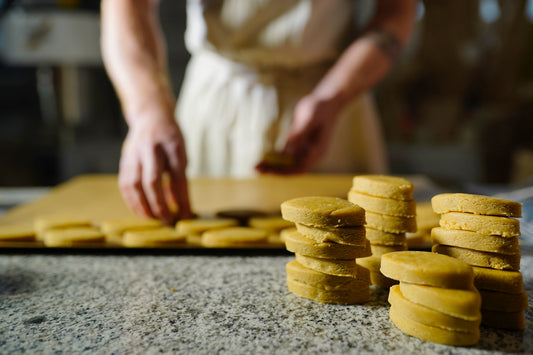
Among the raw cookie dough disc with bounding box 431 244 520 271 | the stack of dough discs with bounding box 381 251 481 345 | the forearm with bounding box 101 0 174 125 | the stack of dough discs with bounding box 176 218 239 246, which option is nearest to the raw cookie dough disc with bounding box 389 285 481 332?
the stack of dough discs with bounding box 381 251 481 345

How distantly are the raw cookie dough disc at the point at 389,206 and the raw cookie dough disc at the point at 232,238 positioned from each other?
40 cm

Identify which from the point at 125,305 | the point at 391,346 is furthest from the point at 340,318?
the point at 125,305

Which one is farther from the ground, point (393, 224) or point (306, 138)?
point (306, 138)

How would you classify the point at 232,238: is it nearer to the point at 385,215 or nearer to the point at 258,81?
the point at 385,215

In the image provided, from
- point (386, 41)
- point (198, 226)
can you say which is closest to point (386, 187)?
point (198, 226)

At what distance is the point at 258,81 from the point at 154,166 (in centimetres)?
92

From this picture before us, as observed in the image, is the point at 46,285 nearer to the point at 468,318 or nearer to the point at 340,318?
the point at 340,318

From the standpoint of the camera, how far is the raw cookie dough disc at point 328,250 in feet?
2.88

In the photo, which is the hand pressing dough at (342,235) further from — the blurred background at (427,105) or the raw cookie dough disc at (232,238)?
the blurred background at (427,105)

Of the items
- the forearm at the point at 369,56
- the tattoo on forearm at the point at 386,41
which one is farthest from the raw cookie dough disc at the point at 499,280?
the tattoo on forearm at the point at 386,41

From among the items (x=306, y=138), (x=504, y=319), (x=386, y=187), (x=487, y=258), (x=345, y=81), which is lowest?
(x=504, y=319)

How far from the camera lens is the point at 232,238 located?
1.27m

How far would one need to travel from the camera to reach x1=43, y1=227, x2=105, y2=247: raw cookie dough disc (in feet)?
4.19

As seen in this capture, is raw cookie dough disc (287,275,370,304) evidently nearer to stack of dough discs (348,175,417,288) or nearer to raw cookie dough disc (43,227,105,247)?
stack of dough discs (348,175,417,288)
